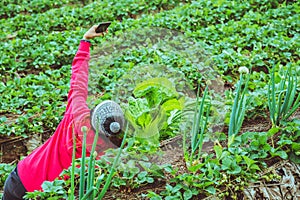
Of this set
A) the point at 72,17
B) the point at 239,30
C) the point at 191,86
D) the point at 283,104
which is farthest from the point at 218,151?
the point at 72,17

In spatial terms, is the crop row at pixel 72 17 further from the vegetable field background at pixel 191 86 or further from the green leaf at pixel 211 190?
the green leaf at pixel 211 190

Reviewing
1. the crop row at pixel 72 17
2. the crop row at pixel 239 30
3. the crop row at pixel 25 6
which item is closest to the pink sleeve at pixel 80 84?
the crop row at pixel 239 30

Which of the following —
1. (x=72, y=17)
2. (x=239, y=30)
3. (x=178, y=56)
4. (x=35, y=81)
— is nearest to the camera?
(x=178, y=56)

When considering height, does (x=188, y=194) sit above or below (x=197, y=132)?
below

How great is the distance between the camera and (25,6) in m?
7.91

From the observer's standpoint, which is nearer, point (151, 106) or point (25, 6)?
point (151, 106)

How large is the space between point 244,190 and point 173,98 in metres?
0.63

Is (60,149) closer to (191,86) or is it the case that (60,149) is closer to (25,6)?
(191,86)

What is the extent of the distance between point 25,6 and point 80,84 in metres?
5.60

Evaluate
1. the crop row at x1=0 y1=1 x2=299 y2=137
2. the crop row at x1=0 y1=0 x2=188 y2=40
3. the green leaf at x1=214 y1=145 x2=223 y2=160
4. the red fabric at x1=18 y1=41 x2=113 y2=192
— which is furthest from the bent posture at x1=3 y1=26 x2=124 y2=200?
the crop row at x1=0 y1=0 x2=188 y2=40

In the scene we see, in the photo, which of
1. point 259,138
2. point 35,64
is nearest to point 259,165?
point 259,138

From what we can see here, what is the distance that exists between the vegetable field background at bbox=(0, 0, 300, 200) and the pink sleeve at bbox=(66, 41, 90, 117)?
18cm

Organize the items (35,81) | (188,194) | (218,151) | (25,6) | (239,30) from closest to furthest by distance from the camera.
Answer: (188,194)
(218,151)
(35,81)
(239,30)
(25,6)

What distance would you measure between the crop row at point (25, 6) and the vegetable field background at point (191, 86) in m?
0.02
